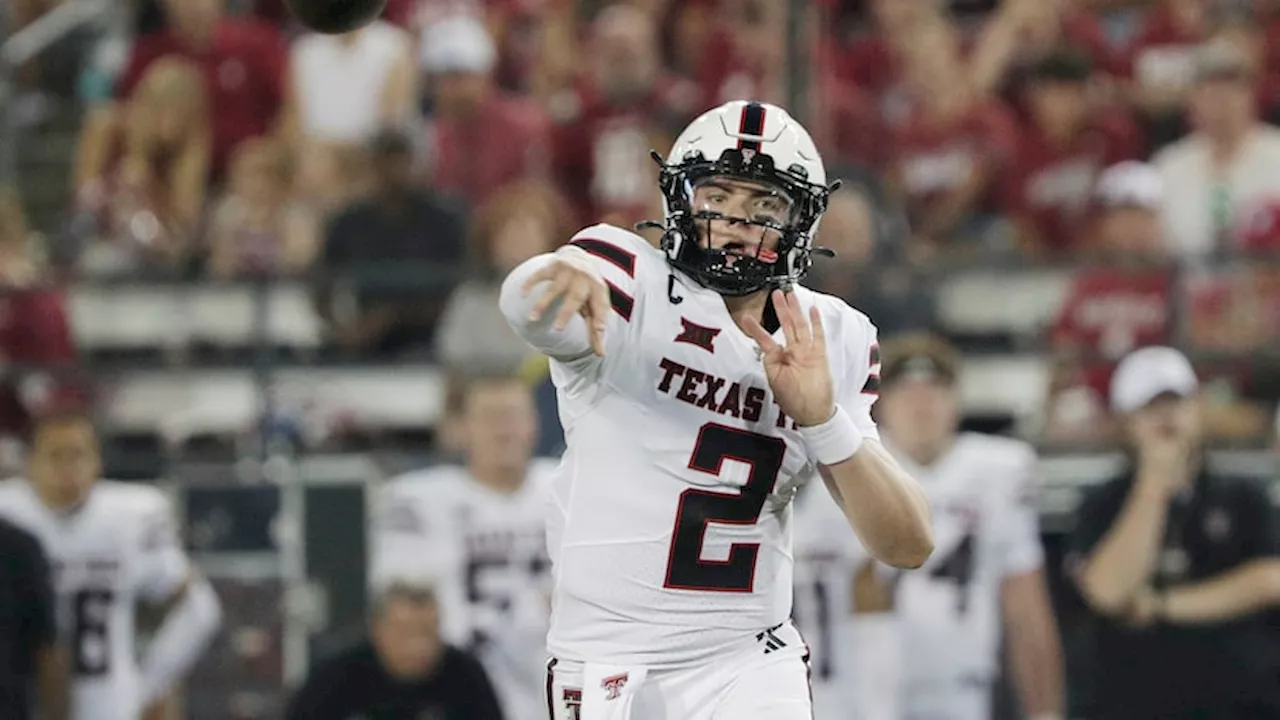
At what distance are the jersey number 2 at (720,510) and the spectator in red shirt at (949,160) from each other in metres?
5.14

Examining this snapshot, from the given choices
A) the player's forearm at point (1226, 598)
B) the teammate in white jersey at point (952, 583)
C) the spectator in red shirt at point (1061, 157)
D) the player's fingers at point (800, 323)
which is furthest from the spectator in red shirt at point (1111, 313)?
the player's fingers at point (800, 323)

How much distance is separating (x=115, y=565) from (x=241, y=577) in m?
0.60

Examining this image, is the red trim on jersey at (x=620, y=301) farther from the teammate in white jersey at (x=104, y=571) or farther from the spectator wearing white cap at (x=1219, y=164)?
the spectator wearing white cap at (x=1219, y=164)

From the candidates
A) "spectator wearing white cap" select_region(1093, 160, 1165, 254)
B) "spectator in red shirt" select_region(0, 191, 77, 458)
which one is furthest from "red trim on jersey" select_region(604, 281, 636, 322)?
"spectator in red shirt" select_region(0, 191, 77, 458)

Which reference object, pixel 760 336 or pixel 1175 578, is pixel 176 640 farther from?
pixel 760 336

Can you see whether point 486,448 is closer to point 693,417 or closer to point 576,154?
point 576,154

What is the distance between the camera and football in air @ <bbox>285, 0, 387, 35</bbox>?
5152mm

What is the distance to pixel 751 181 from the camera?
4508mm

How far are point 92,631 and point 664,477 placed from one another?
408 centimetres

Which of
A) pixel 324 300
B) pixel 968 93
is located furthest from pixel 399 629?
pixel 968 93

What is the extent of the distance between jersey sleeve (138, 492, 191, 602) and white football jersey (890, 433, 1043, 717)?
2610 millimetres

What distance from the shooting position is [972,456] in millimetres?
7641

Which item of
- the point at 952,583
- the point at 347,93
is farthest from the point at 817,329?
the point at 347,93

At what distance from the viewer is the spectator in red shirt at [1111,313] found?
823 cm
